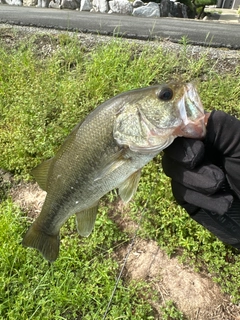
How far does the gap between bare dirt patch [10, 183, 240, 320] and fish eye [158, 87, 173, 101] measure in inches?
69.5

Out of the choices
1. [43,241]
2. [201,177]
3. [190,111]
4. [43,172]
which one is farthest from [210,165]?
[43,241]

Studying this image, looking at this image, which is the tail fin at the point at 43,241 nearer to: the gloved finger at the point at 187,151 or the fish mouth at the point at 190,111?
the gloved finger at the point at 187,151

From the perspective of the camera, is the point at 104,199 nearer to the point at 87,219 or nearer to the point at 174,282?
the point at 174,282

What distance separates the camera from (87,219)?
2.12 m

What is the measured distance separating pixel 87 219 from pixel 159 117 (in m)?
0.79

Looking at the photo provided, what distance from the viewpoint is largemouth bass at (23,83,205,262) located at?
1.73 m

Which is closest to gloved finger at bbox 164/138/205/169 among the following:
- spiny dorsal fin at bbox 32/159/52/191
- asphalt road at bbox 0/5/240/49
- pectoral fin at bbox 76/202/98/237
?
pectoral fin at bbox 76/202/98/237

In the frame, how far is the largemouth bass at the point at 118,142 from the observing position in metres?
1.73

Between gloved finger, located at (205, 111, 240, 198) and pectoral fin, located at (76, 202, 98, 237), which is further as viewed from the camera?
pectoral fin, located at (76, 202, 98, 237)

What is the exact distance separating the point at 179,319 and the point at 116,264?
25.8 inches

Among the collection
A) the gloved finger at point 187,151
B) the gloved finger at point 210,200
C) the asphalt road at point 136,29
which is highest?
the gloved finger at point 187,151

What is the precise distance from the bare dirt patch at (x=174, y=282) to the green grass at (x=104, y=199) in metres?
0.08

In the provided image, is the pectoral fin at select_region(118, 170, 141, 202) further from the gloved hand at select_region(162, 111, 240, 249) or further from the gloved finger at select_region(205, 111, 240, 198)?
the gloved finger at select_region(205, 111, 240, 198)

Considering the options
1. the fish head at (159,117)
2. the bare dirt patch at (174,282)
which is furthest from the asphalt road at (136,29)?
the fish head at (159,117)
